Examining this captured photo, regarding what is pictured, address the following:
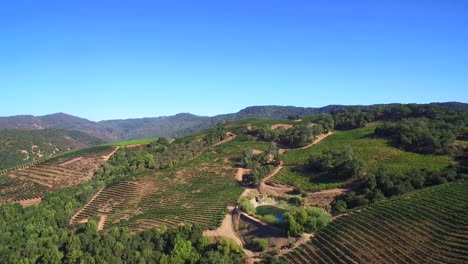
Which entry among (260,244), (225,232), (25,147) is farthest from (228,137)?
(25,147)

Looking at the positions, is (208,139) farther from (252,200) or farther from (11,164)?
(11,164)

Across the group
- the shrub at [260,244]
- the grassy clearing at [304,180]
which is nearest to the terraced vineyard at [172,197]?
the shrub at [260,244]

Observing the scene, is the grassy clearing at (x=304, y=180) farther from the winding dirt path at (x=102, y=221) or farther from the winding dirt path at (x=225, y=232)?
the winding dirt path at (x=102, y=221)

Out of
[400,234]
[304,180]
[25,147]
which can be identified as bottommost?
[400,234]

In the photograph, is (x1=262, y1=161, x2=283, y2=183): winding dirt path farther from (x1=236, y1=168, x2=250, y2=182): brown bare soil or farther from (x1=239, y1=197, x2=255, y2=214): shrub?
(x1=239, y1=197, x2=255, y2=214): shrub

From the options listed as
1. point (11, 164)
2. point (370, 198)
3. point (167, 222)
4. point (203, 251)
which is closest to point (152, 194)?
point (167, 222)

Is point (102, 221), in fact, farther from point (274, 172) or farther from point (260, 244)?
point (274, 172)

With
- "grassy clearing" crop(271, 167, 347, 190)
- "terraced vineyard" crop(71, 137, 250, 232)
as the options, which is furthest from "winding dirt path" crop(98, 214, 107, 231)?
"grassy clearing" crop(271, 167, 347, 190)
